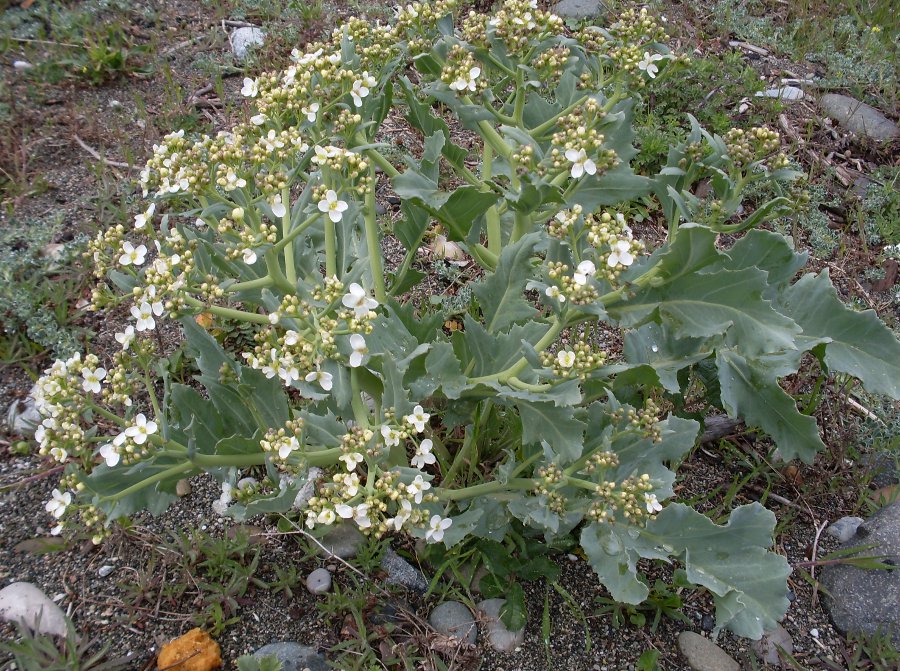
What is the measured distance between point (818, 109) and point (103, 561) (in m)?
5.22

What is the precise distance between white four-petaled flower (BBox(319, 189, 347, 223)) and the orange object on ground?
5.23 ft

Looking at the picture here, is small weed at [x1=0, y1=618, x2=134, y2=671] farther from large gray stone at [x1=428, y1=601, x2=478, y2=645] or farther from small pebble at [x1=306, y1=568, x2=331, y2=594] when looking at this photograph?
large gray stone at [x1=428, y1=601, x2=478, y2=645]

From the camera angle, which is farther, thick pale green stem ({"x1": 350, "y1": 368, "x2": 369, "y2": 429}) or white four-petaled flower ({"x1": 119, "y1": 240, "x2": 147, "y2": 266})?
thick pale green stem ({"x1": 350, "y1": 368, "x2": 369, "y2": 429})

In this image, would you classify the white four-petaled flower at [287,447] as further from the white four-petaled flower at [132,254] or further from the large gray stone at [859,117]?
the large gray stone at [859,117]

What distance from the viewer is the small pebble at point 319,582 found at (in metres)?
2.87

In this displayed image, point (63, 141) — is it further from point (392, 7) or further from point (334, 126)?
point (334, 126)

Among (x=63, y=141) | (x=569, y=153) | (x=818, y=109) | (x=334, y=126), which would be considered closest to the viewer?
(x=569, y=153)

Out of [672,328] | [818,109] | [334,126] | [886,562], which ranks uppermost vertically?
[334,126]

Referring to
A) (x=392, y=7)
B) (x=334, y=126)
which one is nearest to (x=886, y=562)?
(x=334, y=126)

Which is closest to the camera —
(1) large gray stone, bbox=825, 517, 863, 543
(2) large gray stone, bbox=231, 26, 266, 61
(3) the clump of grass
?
(1) large gray stone, bbox=825, 517, 863, 543

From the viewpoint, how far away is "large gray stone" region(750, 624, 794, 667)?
9.19ft

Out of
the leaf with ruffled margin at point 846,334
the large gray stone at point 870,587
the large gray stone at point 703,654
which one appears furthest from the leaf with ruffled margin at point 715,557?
the large gray stone at point 870,587

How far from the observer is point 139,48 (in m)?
5.35

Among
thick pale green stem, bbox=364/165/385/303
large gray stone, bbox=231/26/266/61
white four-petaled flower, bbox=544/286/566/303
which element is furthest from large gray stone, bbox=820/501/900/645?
large gray stone, bbox=231/26/266/61
